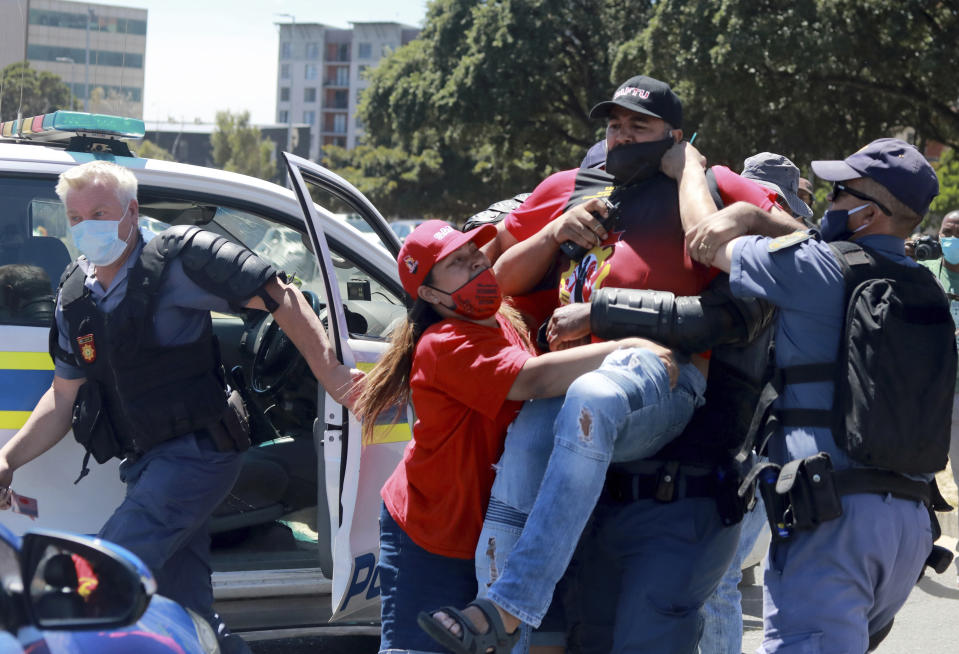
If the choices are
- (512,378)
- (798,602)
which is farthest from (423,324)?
(798,602)

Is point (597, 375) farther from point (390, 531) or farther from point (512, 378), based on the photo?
point (390, 531)

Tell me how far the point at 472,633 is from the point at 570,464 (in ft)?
1.47

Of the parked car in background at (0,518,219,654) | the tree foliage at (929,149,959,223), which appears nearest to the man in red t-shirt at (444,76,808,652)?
the parked car in background at (0,518,219,654)

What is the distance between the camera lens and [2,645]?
1835 millimetres

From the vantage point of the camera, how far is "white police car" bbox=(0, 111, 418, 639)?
3.74m

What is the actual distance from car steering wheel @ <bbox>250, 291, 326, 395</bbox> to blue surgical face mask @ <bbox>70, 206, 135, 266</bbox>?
1.24 meters

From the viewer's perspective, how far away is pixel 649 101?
2.95 metres

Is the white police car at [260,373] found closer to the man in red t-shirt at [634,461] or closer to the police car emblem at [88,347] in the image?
the police car emblem at [88,347]

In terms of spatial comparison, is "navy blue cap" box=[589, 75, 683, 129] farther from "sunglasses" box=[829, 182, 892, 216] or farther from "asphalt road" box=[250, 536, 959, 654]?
"asphalt road" box=[250, 536, 959, 654]

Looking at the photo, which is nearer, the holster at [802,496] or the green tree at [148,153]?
the holster at [802,496]

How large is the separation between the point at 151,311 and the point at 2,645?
5.89 feet

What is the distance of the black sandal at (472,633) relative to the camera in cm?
252

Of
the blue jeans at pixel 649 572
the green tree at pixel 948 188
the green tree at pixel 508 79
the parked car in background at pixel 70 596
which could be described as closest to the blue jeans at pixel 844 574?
the blue jeans at pixel 649 572

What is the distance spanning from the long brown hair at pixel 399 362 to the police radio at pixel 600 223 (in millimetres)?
273
